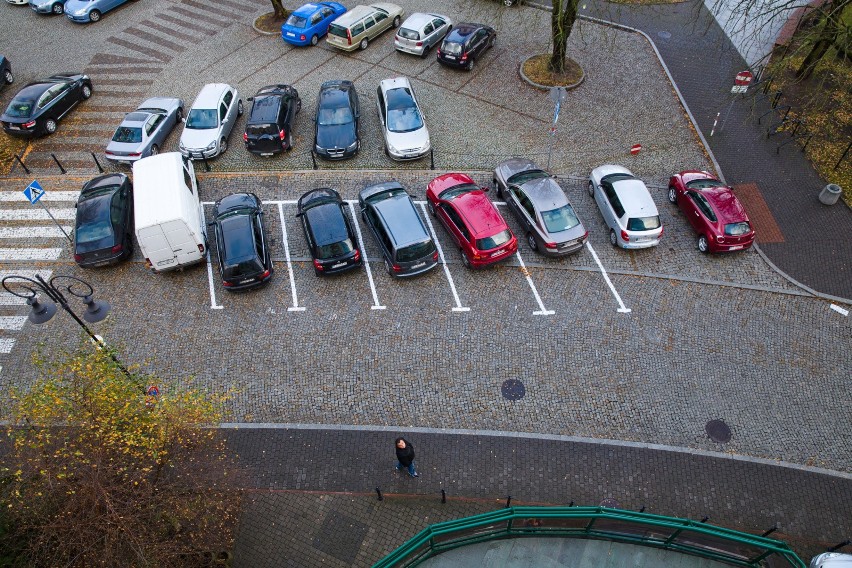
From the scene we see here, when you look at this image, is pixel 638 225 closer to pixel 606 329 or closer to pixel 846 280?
pixel 606 329

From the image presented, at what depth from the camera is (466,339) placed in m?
14.5

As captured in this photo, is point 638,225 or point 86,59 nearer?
point 638,225

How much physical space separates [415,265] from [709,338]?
25.6ft

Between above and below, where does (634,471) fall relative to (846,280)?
below

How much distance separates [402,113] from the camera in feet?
65.0

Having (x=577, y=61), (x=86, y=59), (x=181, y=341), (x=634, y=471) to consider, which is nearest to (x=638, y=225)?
(x=634, y=471)

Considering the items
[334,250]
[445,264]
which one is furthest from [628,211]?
[334,250]

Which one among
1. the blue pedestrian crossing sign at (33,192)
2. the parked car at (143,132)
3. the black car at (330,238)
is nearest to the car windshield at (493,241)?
the black car at (330,238)

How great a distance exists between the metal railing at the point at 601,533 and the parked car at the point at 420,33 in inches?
773

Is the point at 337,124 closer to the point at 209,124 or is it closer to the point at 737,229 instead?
the point at 209,124

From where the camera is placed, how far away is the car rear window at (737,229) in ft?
52.3

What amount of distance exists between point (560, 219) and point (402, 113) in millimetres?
7221

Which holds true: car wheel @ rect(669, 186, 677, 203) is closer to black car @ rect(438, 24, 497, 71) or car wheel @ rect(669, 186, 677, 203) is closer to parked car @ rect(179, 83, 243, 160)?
black car @ rect(438, 24, 497, 71)

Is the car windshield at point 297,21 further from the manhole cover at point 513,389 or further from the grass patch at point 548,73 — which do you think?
the manhole cover at point 513,389
